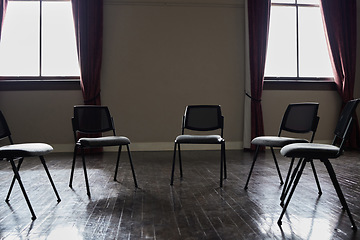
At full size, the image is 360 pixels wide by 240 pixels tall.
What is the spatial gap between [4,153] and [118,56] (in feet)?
12.5

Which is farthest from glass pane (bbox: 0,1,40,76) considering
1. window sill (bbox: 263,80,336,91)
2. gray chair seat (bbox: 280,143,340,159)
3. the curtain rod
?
gray chair seat (bbox: 280,143,340,159)

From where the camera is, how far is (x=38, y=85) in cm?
550

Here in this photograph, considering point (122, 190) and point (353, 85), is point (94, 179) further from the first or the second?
point (353, 85)

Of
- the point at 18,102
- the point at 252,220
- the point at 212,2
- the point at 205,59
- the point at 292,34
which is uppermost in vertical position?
the point at 212,2

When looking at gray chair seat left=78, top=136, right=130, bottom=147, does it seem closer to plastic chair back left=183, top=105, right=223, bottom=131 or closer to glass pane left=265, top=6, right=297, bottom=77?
plastic chair back left=183, top=105, right=223, bottom=131

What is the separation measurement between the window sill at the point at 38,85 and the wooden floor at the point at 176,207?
80.4 inches

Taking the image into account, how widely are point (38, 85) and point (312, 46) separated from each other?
5033 mm

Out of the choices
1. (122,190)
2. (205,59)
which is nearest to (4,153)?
(122,190)

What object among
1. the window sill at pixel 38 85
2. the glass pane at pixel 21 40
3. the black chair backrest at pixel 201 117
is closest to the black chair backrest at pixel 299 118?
the black chair backrest at pixel 201 117

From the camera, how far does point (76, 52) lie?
18.7ft

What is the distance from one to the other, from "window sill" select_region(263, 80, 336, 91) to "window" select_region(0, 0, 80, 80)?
3.47m

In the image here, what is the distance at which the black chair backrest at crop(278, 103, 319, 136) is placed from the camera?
2.87 m

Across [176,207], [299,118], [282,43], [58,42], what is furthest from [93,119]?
[282,43]

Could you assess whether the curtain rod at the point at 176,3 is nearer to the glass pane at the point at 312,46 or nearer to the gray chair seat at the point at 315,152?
the glass pane at the point at 312,46
